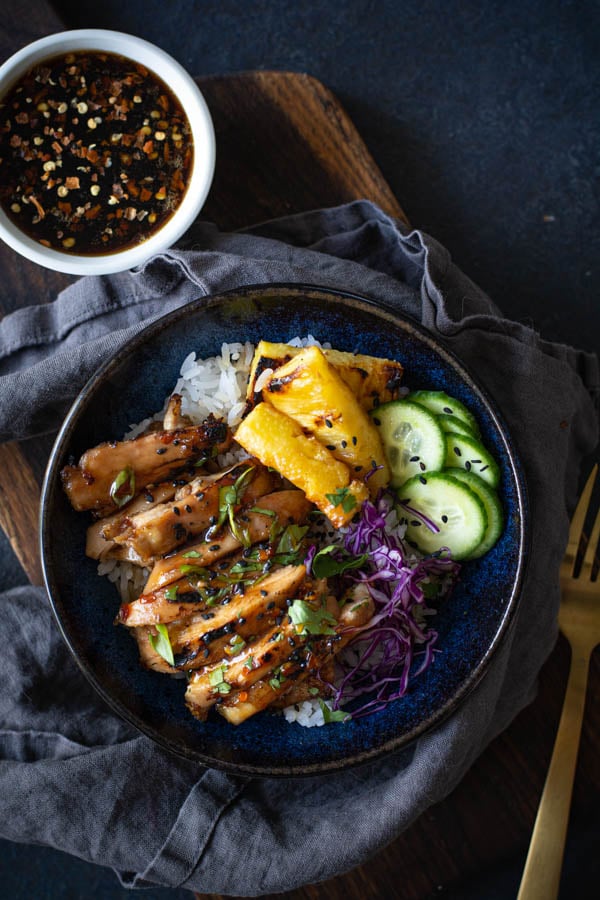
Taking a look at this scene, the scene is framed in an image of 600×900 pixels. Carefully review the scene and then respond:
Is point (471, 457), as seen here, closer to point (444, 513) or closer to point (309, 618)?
point (444, 513)

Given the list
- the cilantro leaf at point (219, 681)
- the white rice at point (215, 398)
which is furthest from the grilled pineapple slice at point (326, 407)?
the cilantro leaf at point (219, 681)

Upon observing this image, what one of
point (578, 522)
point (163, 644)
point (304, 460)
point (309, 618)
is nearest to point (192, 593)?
point (163, 644)

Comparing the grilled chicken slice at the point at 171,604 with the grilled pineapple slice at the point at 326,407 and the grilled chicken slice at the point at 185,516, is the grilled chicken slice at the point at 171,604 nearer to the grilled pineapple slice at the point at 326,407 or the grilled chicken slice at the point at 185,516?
the grilled chicken slice at the point at 185,516

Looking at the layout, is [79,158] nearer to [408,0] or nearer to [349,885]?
[408,0]

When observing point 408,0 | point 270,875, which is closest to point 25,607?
point 270,875

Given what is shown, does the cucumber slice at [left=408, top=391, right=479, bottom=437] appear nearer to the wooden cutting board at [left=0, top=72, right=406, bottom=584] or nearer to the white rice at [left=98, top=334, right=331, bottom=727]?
the white rice at [left=98, top=334, right=331, bottom=727]
